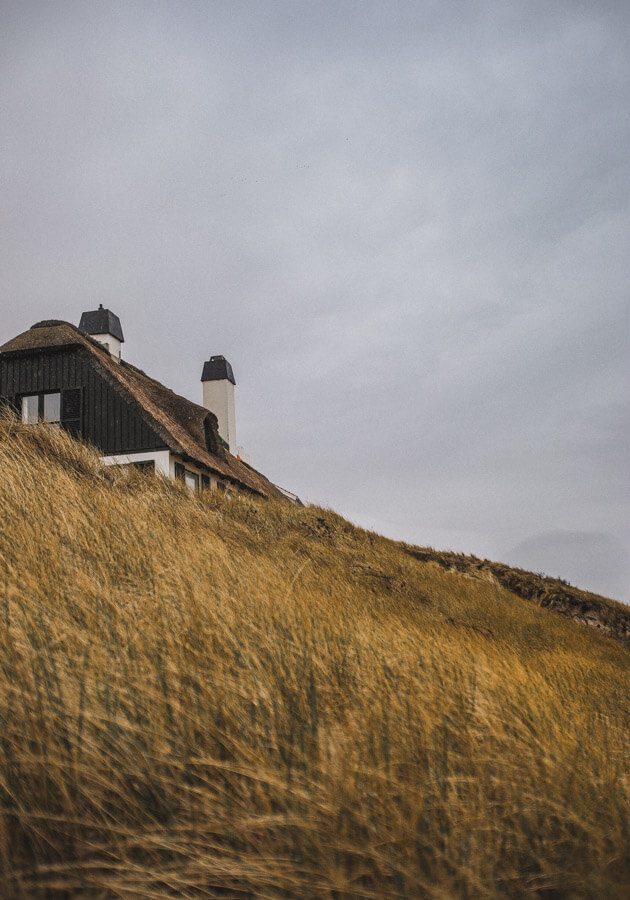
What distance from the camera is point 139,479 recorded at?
8867 mm

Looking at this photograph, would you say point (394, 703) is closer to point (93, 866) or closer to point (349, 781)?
point (349, 781)

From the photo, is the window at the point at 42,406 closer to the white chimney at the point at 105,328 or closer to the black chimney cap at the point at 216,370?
the white chimney at the point at 105,328

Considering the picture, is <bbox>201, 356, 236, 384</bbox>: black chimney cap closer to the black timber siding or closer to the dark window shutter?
the black timber siding

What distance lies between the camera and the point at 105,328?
26906 millimetres

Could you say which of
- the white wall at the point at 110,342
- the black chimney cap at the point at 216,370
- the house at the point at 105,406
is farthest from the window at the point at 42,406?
the black chimney cap at the point at 216,370

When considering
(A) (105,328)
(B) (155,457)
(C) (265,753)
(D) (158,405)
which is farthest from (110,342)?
(C) (265,753)

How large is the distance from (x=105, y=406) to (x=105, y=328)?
6.92 metres

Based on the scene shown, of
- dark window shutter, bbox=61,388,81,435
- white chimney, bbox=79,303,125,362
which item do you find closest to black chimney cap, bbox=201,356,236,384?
white chimney, bbox=79,303,125,362

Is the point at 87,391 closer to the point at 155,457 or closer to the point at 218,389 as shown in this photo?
the point at 155,457

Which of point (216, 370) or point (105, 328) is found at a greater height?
point (105, 328)

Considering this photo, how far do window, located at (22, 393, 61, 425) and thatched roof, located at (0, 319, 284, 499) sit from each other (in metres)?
1.43

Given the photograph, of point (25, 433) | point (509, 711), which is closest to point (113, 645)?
point (509, 711)

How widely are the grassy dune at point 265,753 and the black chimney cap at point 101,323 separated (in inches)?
931

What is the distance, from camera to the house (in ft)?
67.1
